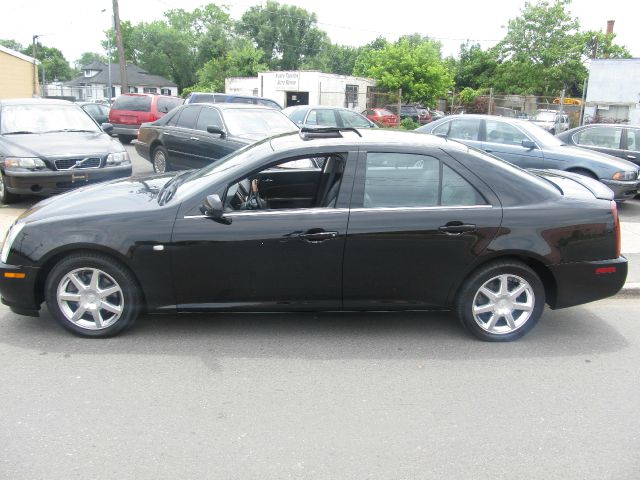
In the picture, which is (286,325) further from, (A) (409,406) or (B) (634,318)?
(B) (634,318)

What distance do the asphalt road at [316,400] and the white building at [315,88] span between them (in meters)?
30.5

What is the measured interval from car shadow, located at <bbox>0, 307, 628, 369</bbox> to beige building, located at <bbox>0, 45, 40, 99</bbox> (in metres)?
31.8

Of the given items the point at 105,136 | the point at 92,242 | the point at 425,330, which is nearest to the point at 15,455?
the point at 92,242

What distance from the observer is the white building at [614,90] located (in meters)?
25.0

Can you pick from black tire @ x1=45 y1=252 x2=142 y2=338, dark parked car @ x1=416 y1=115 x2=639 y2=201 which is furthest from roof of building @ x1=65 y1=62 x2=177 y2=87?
black tire @ x1=45 y1=252 x2=142 y2=338

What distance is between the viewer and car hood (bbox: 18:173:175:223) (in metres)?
4.30

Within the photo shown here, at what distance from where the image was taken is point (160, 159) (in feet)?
36.9

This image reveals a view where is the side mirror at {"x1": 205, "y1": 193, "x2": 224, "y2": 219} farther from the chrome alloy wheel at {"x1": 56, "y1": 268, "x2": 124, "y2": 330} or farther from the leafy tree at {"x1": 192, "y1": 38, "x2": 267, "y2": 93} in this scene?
the leafy tree at {"x1": 192, "y1": 38, "x2": 267, "y2": 93}

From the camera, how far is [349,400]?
3.61 meters

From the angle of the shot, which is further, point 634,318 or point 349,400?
point 634,318

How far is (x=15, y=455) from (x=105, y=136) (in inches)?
280

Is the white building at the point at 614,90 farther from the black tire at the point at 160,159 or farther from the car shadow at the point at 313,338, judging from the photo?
the car shadow at the point at 313,338

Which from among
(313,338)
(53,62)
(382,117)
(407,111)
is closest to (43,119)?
(313,338)

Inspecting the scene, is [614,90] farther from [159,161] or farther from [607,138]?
[159,161]
